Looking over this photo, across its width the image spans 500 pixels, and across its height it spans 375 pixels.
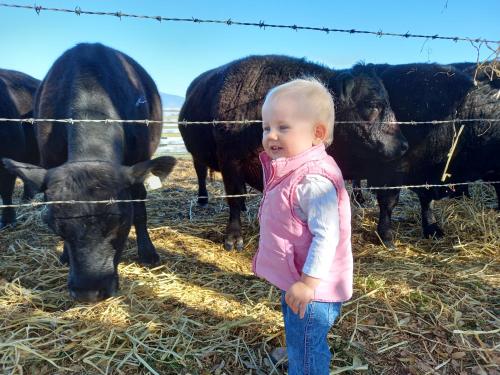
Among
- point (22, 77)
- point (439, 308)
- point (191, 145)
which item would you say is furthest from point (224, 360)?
point (22, 77)

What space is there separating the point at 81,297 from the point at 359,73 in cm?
322

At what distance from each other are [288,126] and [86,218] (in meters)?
1.62

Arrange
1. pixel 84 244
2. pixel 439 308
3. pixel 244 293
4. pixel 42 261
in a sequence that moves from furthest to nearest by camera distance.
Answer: pixel 42 261 < pixel 244 293 < pixel 439 308 < pixel 84 244

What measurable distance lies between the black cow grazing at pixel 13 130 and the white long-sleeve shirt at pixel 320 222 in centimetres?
468

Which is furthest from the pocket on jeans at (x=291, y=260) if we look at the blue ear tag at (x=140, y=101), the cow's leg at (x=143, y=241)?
the blue ear tag at (x=140, y=101)

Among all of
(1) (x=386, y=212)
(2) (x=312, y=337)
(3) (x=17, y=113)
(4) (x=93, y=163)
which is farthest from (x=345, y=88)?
(3) (x=17, y=113)

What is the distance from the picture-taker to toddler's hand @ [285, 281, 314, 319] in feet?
5.74

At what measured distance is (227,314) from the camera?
3062mm

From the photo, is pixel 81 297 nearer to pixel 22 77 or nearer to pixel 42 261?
pixel 42 261

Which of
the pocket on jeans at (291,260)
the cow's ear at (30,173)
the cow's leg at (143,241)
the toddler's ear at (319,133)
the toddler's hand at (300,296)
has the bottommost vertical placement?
the cow's leg at (143,241)

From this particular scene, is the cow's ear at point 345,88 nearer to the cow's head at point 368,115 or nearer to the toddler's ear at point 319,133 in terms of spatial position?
the cow's head at point 368,115

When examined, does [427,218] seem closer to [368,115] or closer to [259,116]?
[368,115]

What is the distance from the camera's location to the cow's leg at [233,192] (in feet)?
14.5

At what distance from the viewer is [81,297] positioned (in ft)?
9.18
